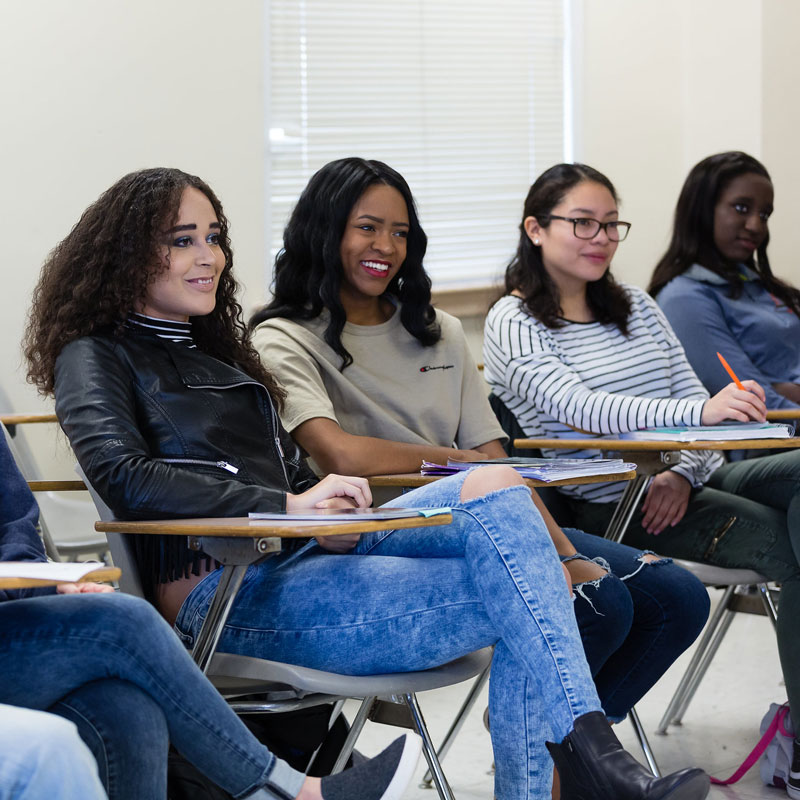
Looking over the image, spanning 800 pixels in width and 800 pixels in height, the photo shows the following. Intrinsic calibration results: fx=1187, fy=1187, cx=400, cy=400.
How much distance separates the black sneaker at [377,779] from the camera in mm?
1602

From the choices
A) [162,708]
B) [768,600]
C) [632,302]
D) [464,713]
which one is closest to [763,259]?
[632,302]

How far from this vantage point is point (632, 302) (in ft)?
9.77

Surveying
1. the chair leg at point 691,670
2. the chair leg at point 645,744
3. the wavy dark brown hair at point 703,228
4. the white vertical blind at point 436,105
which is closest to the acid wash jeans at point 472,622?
the chair leg at point 645,744

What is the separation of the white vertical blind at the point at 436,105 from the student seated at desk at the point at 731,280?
3.75 feet

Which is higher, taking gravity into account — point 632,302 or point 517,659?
point 632,302

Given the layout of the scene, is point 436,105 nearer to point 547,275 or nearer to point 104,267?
point 547,275

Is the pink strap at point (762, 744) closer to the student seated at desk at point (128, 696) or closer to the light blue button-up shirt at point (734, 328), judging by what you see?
the light blue button-up shirt at point (734, 328)

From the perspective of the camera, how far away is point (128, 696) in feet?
4.86

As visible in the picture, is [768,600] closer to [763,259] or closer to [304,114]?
[763,259]

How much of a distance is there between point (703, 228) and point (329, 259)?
1.51 m

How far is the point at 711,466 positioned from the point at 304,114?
197 cm

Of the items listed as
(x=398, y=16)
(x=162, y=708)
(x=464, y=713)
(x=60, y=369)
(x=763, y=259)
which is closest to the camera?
(x=162, y=708)

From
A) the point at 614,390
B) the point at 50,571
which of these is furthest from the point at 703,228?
the point at 50,571

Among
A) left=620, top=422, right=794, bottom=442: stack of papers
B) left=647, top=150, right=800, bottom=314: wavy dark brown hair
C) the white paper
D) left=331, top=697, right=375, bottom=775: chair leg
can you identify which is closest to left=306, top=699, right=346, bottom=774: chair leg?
→ left=331, top=697, right=375, bottom=775: chair leg
